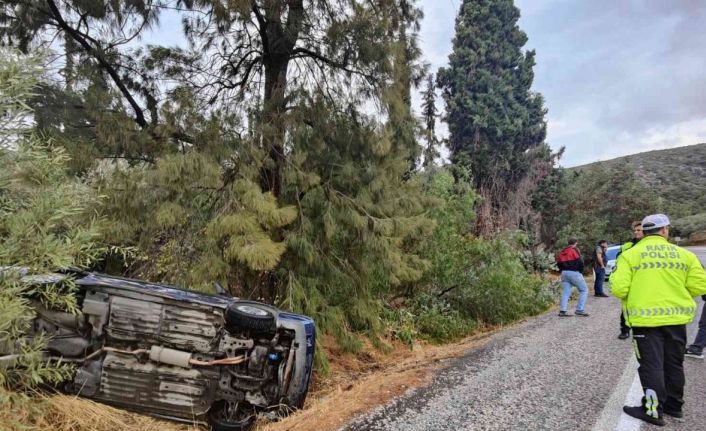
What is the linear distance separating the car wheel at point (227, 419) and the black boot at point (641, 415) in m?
2.85

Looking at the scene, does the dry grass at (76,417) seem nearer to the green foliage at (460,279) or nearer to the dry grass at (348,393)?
the dry grass at (348,393)

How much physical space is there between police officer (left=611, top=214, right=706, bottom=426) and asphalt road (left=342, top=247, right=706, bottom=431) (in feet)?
0.71

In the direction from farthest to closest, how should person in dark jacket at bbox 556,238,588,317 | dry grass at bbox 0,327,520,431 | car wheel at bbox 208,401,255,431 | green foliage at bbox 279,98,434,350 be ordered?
person in dark jacket at bbox 556,238,588,317
green foliage at bbox 279,98,434,350
car wheel at bbox 208,401,255,431
dry grass at bbox 0,327,520,431

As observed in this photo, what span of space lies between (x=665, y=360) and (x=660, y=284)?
0.56 metres

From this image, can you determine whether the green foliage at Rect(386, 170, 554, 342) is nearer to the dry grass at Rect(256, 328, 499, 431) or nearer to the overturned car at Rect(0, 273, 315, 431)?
the dry grass at Rect(256, 328, 499, 431)

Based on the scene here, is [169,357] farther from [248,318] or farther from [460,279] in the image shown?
[460,279]

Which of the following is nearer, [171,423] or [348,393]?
[171,423]

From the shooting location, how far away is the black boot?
2.89 m

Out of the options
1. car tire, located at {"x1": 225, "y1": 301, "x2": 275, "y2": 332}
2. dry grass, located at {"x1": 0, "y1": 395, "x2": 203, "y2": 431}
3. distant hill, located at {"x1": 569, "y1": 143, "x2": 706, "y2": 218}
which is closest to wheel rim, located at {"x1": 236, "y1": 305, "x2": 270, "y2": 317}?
car tire, located at {"x1": 225, "y1": 301, "x2": 275, "y2": 332}

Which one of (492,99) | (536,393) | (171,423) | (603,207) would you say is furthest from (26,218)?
(603,207)

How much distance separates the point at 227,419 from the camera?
339 centimetres

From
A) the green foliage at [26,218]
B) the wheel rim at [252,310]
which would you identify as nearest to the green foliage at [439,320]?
the wheel rim at [252,310]

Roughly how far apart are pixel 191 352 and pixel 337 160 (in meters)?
3.00

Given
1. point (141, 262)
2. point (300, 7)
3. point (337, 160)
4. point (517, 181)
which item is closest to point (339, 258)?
point (337, 160)
